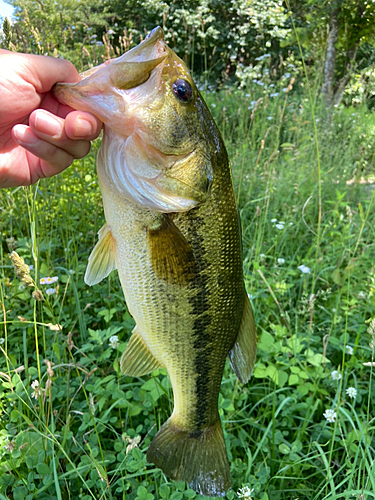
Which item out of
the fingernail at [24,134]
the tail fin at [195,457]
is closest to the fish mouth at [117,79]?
the fingernail at [24,134]

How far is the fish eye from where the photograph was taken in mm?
1102

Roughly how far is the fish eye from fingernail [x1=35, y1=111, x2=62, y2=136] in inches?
15.6

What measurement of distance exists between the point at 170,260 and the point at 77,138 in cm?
50

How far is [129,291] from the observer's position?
1257 millimetres

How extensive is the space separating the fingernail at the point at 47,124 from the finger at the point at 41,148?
84 mm

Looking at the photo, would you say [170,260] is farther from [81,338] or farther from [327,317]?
[327,317]

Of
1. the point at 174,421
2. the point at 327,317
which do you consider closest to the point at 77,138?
the point at 174,421

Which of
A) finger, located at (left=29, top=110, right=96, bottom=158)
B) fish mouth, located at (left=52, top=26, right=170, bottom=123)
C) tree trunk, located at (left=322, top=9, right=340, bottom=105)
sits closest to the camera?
fish mouth, located at (left=52, top=26, right=170, bottom=123)

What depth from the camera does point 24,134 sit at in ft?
3.98

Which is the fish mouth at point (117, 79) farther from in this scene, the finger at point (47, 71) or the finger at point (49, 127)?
the finger at point (47, 71)

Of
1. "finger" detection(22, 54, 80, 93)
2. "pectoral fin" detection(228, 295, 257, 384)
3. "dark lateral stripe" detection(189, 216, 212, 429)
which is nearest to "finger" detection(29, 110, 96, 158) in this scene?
"finger" detection(22, 54, 80, 93)

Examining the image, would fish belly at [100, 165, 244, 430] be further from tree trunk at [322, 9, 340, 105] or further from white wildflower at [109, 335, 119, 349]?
tree trunk at [322, 9, 340, 105]

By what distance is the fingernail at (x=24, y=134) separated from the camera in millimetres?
1199

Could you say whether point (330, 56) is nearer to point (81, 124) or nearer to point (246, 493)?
point (81, 124)
